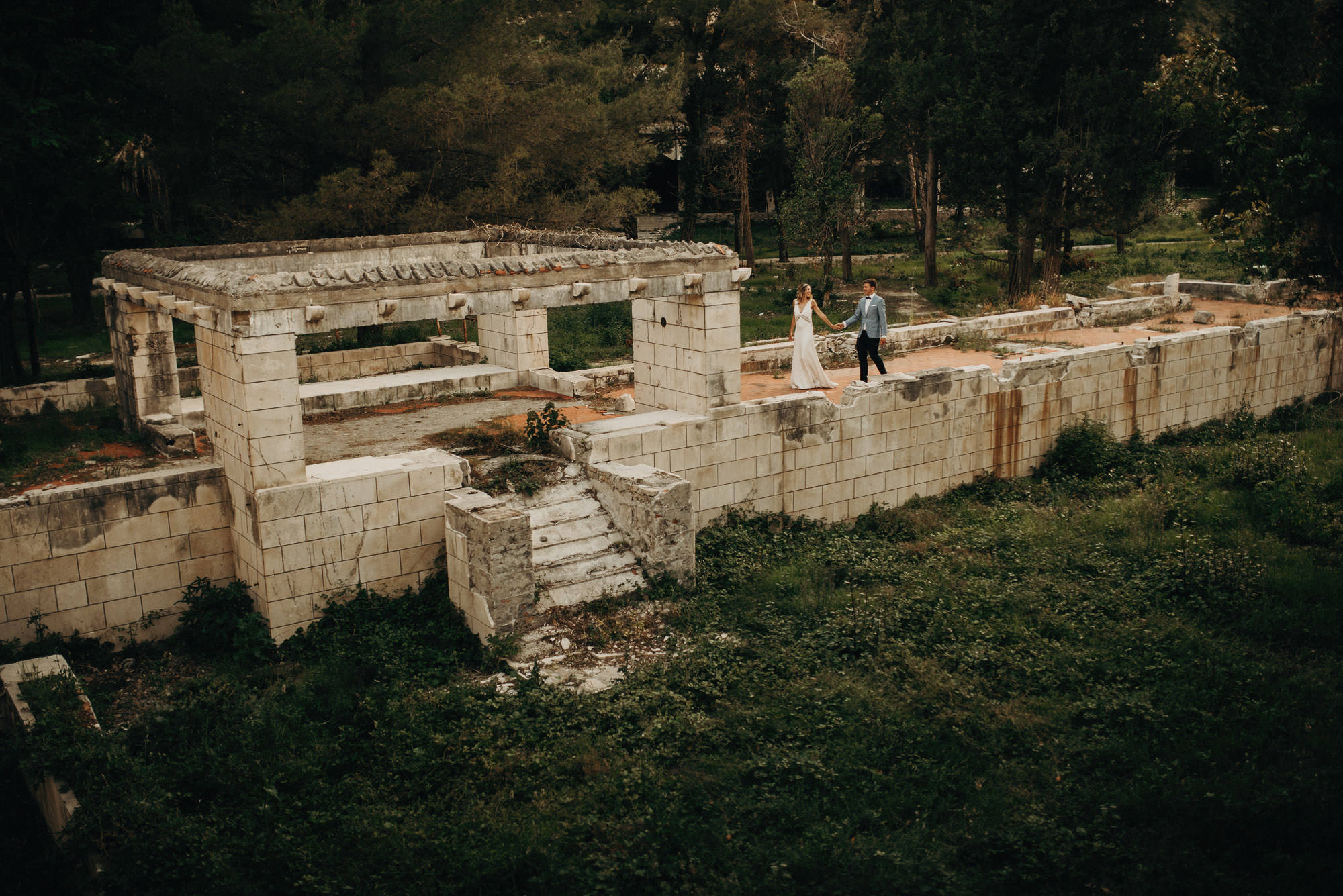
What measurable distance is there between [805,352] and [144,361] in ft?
29.0

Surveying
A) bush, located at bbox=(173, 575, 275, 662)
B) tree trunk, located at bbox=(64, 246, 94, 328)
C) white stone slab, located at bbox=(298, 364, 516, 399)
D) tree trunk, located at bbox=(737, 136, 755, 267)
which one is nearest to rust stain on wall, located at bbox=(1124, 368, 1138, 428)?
white stone slab, located at bbox=(298, 364, 516, 399)

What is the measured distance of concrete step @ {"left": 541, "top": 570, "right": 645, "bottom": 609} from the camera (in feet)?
35.5

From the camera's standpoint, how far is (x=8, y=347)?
1795cm

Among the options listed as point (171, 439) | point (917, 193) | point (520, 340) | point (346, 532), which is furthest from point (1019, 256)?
point (171, 439)

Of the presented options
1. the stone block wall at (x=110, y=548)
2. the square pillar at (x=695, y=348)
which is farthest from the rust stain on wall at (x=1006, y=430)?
the stone block wall at (x=110, y=548)

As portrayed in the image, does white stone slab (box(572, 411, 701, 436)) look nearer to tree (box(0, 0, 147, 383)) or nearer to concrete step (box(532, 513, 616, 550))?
concrete step (box(532, 513, 616, 550))

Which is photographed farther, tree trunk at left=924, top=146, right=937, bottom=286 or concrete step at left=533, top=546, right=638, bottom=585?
tree trunk at left=924, top=146, right=937, bottom=286

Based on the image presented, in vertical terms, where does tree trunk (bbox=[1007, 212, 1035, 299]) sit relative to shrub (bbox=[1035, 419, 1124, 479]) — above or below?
above

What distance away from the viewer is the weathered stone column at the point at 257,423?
399 inches

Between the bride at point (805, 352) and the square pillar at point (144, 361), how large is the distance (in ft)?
27.4

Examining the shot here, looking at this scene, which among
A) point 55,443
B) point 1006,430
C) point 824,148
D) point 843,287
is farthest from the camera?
point 843,287

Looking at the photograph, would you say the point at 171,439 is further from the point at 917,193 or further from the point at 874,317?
the point at 917,193

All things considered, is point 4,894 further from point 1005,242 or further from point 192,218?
point 1005,242

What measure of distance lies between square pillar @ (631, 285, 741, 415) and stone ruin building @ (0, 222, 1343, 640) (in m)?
0.03
